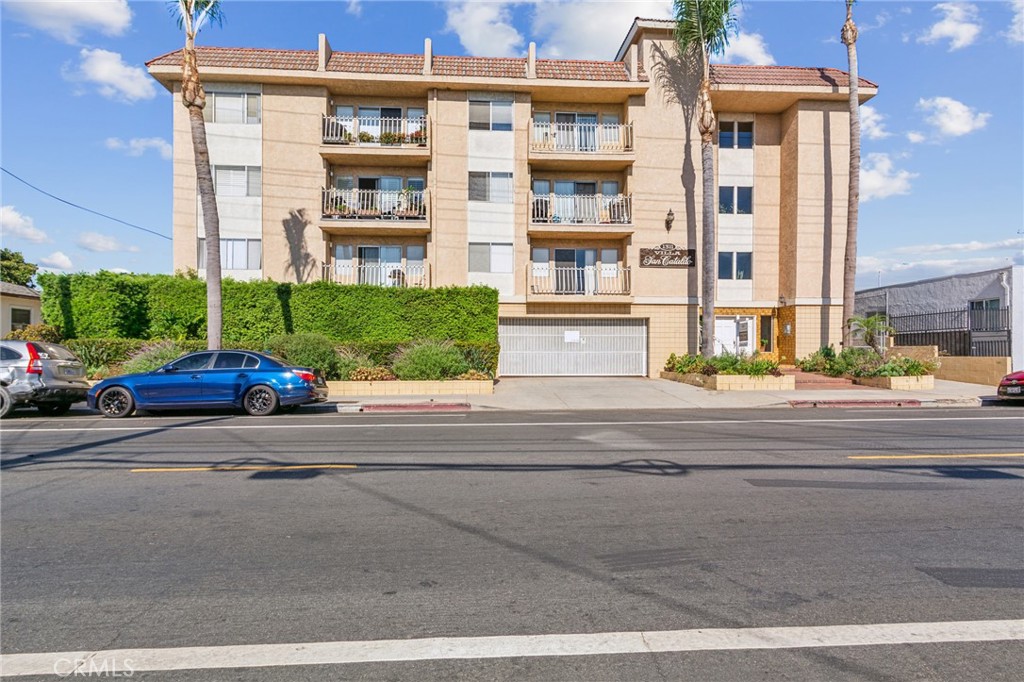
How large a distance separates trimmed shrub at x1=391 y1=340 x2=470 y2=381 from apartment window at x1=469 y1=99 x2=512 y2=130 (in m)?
10.1

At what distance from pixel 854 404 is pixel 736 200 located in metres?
11.8

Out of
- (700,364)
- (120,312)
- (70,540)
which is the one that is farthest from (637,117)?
(70,540)

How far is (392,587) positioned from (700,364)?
A: 19.3 m

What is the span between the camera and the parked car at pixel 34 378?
527 inches

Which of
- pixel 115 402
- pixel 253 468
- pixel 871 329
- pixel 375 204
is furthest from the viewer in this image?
pixel 375 204

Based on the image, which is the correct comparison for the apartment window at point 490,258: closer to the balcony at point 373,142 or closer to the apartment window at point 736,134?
the balcony at point 373,142

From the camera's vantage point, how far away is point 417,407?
16.0 metres

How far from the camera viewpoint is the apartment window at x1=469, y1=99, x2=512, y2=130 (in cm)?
2527

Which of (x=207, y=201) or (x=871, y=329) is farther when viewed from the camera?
(x=871, y=329)

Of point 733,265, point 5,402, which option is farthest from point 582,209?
point 5,402

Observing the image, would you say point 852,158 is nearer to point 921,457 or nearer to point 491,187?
point 491,187

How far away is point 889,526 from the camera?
218 inches

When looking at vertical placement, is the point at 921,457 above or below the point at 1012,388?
below

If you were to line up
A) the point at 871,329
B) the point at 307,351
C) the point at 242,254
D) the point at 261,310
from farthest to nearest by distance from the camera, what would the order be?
the point at 242,254 < the point at 871,329 < the point at 261,310 < the point at 307,351
